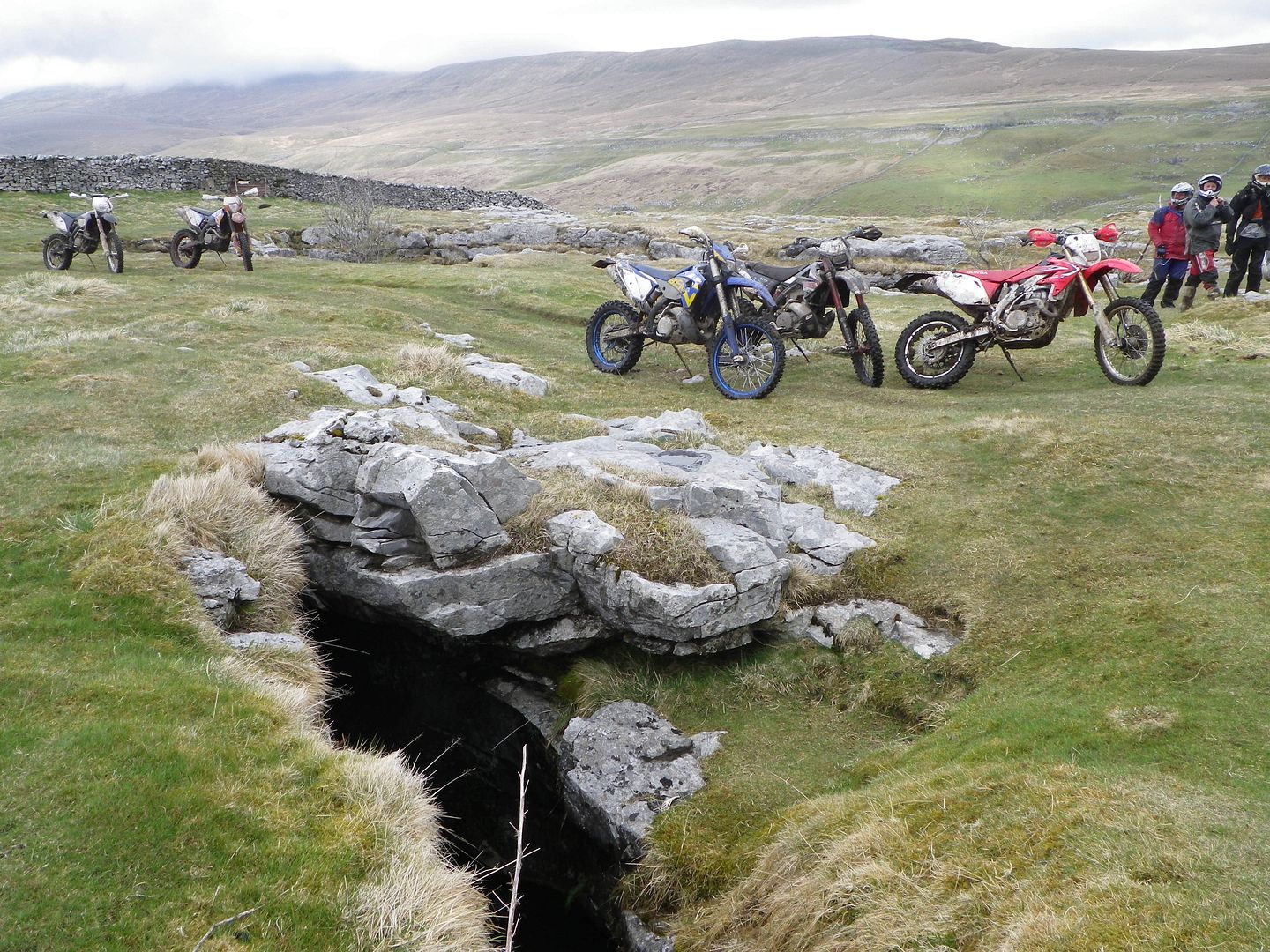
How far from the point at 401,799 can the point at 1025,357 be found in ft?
48.9

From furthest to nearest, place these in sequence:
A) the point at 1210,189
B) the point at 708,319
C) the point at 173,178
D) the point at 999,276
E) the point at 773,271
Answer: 1. the point at 173,178
2. the point at 1210,189
3. the point at 773,271
4. the point at 708,319
5. the point at 999,276

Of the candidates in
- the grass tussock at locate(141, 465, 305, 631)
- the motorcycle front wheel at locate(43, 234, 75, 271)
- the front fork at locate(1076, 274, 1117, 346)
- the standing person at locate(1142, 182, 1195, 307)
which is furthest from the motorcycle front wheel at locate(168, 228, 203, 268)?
the standing person at locate(1142, 182, 1195, 307)

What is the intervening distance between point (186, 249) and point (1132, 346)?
24199mm

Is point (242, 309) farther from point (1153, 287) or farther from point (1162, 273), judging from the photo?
point (1162, 273)

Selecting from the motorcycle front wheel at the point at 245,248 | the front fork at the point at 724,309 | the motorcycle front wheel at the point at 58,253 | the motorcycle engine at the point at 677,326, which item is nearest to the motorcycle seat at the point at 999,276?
the front fork at the point at 724,309

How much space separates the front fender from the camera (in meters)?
15.0

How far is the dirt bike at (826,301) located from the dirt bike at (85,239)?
18.4 meters

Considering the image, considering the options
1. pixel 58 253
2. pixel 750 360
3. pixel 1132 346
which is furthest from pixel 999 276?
pixel 58 253

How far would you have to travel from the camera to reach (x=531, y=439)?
12.1 metres

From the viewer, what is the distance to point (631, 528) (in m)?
8.93

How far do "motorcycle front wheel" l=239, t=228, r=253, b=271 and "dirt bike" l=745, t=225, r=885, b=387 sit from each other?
16.3 metres

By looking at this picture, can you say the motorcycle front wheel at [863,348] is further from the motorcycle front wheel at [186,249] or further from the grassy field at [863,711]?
the motorcycle front wheel at [186,249]

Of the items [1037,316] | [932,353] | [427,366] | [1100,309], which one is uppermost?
[1100,309]

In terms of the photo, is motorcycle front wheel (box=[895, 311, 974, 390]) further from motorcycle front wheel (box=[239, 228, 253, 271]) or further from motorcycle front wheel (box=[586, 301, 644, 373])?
motorcycle front wheel (box=[239, 228, 253, 271])
